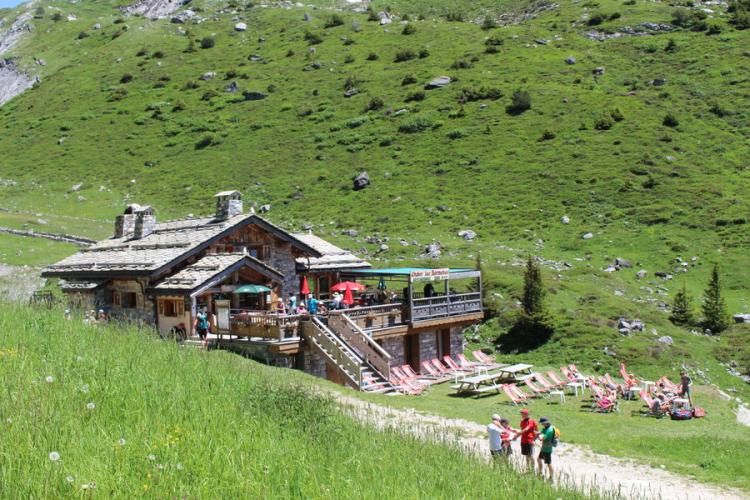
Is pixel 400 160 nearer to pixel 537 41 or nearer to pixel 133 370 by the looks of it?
pixel 537 41

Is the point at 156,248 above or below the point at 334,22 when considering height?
below

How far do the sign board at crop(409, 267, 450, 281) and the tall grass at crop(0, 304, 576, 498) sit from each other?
1792 centimetres

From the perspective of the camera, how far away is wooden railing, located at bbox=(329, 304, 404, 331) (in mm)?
27875

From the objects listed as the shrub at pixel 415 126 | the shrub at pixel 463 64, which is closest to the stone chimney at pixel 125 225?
the shrub at pixel 415 126

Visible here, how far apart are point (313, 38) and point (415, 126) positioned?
43245 mm

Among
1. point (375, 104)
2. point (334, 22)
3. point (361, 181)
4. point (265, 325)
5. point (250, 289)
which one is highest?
point (334, 22)

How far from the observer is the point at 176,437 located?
7.46m

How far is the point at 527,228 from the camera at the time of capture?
189 feet

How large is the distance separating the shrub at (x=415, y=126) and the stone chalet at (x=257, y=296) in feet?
150

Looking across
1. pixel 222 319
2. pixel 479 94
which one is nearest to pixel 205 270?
pixel 222 319

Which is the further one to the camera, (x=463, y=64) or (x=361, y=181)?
(x=463, y=64)

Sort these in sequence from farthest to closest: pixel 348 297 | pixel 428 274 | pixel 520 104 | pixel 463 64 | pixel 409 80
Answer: pixel 463 64, pixel 409 80, pixel 520 104, pixel 348 297, pixel 428 274

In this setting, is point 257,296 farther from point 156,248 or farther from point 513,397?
point 513,397

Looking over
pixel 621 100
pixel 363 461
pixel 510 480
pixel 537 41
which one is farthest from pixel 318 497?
pixel 537 41
